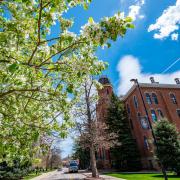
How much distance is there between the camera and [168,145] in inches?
992

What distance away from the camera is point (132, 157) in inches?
1507

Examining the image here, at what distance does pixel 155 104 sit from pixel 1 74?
4020 cm

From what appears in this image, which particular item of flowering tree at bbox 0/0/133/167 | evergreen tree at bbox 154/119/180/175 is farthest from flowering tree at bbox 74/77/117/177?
flowering tree at bbox 0/0/133/167

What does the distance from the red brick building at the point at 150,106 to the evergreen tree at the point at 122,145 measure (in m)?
1.82

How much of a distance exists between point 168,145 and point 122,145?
1442cm

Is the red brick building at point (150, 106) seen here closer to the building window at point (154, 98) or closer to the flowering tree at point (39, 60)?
the building window at point (154, 98)

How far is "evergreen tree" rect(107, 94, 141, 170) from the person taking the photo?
125ft

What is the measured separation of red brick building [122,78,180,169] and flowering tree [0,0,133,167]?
1365 inches

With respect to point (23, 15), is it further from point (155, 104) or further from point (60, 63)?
point (155, 104)

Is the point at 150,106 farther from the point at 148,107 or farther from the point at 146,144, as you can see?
the point at 146,144

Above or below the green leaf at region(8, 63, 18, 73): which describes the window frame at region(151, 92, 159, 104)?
above

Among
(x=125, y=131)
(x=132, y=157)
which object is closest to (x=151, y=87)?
(x=125, y=131)

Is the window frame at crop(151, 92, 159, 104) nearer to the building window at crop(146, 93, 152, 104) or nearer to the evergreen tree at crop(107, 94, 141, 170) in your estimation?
the building window at crop(146, 93, 152, 104)

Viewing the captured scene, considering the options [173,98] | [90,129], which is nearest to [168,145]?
[90,129]
